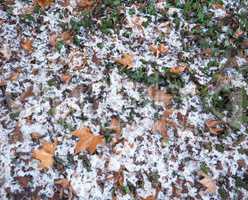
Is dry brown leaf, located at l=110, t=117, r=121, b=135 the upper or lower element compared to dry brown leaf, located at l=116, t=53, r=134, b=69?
lower

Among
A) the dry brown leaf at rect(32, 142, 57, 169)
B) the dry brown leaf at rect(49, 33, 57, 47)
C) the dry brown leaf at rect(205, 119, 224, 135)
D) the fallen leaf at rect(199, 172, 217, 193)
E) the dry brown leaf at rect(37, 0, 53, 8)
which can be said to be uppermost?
the dry brown leaf at rect(37, 0, 53, 8)

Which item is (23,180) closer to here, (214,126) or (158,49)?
(214,126)

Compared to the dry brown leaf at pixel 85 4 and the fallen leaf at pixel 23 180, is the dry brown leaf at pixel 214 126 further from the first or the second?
the dry brown leaf at pixel 85 4

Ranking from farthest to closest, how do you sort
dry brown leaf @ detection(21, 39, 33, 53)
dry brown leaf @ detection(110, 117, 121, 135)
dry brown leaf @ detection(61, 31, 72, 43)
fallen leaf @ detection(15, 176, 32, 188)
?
dry brown leaf @ detection(61, 31, 72, 43) < dry brown leaf @ detection(21, 39, 33, 53) < dry brown leaf @ detection(110, 117, 121, 135) < fallen leaf @ detection(15, 176, 32, 188)

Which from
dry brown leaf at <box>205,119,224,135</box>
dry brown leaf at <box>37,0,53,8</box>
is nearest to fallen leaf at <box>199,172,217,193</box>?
dry brown leaf at <box>205,119,224,135</box>

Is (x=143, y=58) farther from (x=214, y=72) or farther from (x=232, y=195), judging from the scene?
(x=232, y=195)

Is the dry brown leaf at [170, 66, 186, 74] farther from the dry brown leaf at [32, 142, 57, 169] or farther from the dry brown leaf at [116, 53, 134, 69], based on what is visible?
the dry brown leaf at [32, 142, 57, 169]

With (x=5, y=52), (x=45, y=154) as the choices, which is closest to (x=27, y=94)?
Answer: (x=5, y=52)
